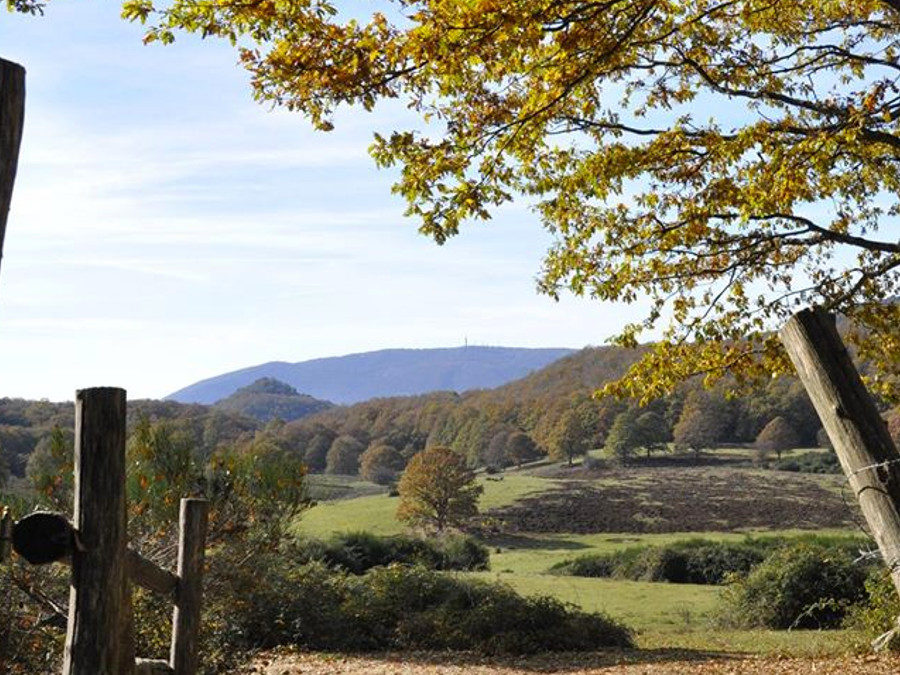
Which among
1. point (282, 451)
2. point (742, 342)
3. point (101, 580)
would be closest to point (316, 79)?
point (101, 580)

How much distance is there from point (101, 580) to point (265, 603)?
1106 centimetres

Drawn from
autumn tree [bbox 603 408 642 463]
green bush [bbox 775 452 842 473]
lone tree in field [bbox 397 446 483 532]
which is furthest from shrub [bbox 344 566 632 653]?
autumn tree [bbox 603 408 642 463]

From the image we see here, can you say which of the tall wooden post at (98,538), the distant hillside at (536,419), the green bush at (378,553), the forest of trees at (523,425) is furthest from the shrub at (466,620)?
the distant hillside at (536,419)

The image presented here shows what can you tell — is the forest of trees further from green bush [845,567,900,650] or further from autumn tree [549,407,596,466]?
green bush [845,567,900,650]

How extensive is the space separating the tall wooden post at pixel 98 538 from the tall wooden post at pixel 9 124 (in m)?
1.06

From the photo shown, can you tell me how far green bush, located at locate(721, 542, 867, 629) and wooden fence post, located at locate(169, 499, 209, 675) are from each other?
1491 cm

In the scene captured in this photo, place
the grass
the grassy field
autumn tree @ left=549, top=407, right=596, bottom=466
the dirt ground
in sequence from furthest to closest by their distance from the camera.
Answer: autumn tree @ left=549, top=407, right=596, bottom=466, the dirt ground, the grass, the grassy field

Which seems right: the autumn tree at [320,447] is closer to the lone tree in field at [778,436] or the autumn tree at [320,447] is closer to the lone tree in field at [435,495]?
the lone tree in field at [435,495]

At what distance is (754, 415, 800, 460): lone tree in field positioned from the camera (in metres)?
65.8

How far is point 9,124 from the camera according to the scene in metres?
3.61

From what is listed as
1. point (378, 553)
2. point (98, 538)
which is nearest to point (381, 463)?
point (378, 553)

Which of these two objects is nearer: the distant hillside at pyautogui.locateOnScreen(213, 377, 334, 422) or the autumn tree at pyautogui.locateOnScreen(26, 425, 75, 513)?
the autumn tree at pyautogui.locateOnScreen(26, 425, 75, 513)

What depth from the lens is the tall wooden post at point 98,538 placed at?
432 cm

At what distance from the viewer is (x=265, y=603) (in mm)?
14953
